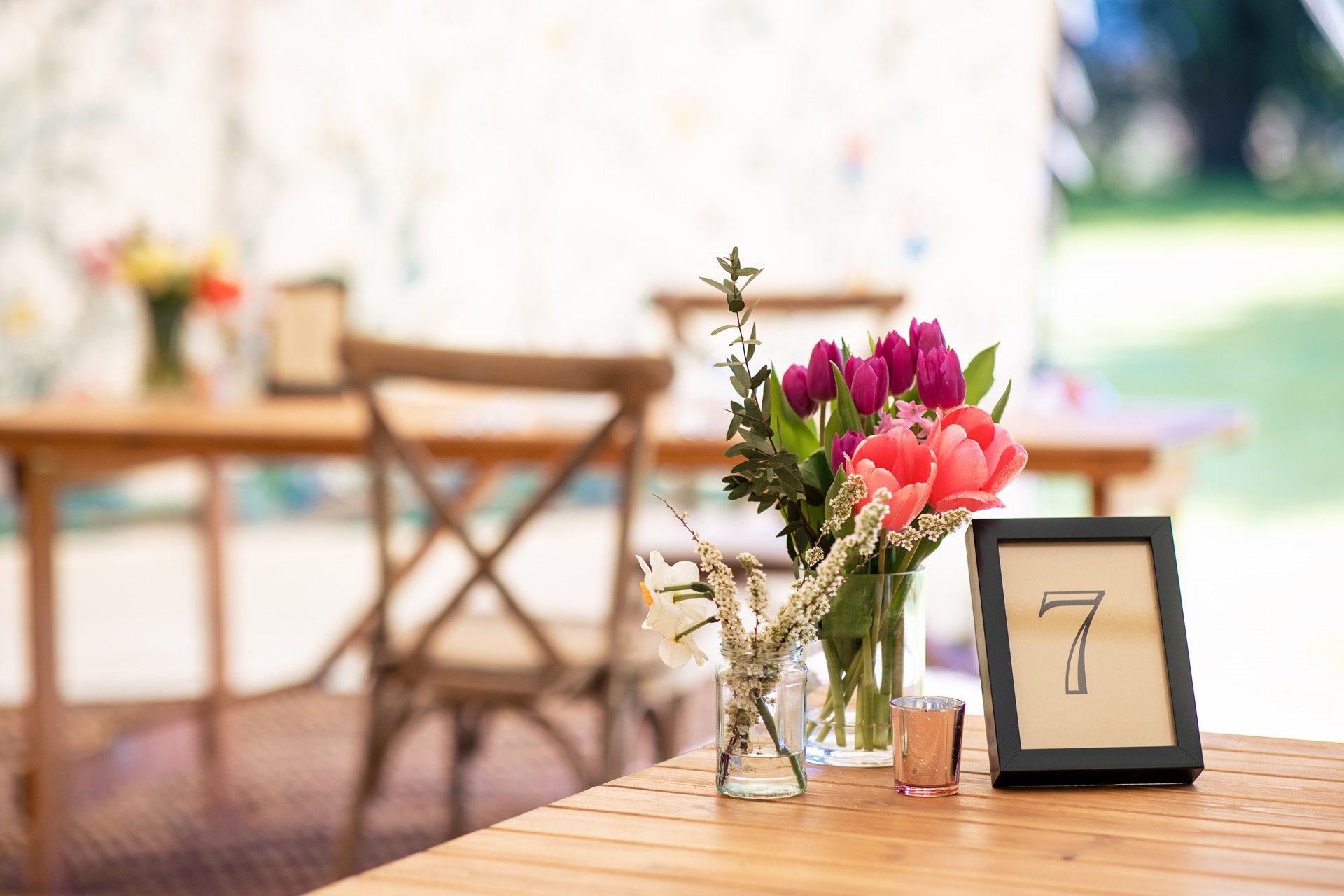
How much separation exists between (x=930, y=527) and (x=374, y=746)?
50.8 inches

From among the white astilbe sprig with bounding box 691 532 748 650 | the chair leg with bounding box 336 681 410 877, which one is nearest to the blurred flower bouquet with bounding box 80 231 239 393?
the chair leg with bounding box 336 681 410 877

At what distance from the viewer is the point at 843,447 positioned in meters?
0.86

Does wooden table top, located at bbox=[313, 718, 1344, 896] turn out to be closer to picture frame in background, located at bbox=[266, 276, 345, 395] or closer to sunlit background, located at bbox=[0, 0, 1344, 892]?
sunlit background, located at bbox=[0, 0, 1344, 892]

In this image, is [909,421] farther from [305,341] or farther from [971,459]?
[305,341]

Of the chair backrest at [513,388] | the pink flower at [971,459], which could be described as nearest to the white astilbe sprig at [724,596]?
the pink flower at [971,459]

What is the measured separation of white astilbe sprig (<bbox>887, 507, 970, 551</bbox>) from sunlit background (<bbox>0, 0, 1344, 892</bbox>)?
5.79 feet

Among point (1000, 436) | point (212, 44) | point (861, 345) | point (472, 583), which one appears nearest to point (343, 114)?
point (212, 44)

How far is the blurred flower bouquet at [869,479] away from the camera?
33.4 inches

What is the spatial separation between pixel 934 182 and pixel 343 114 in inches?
64.4

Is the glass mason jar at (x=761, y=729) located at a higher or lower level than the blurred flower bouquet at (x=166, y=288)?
lower

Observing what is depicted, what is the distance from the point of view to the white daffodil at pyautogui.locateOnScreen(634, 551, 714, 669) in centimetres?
84

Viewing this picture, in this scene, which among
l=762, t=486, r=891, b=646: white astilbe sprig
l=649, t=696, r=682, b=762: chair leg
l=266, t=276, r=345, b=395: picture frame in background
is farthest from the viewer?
l=266, t=276, r=345, b=395: picture frame in background

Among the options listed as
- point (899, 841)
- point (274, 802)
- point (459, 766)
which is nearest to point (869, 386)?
point (899, 841)

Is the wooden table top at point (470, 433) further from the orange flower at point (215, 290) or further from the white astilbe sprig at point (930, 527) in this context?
the white astilbe sprig at point (930, 527)
